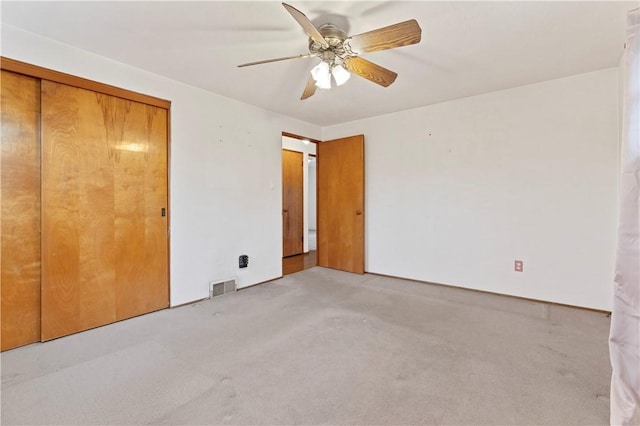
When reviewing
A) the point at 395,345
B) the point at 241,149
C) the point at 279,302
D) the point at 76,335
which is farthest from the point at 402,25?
the point at 76,335

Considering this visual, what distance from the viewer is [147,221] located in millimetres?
2818

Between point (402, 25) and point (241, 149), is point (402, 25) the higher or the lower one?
the higher one

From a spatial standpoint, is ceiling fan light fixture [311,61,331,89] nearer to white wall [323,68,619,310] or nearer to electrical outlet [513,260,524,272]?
white wall [323,68,619,310]

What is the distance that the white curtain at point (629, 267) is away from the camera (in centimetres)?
119

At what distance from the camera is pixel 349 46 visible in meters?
1.94

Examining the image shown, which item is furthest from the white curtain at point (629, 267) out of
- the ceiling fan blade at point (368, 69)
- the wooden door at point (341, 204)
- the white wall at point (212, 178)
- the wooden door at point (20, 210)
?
the wooden door at point (20, 210)

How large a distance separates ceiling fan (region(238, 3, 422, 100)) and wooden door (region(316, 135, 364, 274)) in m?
2.06

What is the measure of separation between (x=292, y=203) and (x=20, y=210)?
4.12 metres

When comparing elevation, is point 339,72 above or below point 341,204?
above

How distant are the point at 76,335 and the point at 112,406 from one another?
1222 mm

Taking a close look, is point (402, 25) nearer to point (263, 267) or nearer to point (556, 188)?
point (556, 188)

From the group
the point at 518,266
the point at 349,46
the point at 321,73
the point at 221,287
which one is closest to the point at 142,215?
the point at 221,287

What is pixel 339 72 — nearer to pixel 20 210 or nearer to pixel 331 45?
pixel 331 45

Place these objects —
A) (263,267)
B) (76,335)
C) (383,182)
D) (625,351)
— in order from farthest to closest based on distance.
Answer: (383,182) → (263,267) → (76,335) → (625,351)
